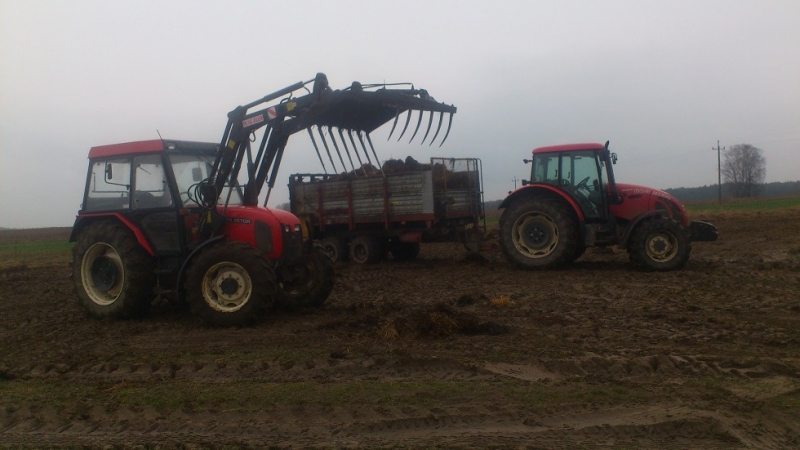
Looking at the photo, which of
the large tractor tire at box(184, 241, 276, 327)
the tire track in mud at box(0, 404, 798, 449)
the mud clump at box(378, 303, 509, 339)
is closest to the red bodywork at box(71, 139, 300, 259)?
the large tractor tire at box(184, 241, 276, 327)

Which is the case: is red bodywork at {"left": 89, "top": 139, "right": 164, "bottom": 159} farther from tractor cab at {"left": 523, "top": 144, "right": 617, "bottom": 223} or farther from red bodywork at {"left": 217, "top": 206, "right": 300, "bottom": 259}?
tractor cab at {"left": 523, "top": 144, "right": 617, "bottom": 223}

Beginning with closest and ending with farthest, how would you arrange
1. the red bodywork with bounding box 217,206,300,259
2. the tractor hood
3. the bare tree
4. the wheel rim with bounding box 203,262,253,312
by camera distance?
1. the wheel rim with bounding box 203,262,253,312
2. the red bodywork with bounding box 217,206,300,259
3. the tractor hood
4. the bare tree

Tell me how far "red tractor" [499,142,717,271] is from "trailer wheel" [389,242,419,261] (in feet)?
10.7

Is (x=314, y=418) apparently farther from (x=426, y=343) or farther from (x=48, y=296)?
(x=48, y=296)

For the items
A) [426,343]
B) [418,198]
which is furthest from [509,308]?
[418,198]

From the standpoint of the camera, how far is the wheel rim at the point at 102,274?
27.4ft

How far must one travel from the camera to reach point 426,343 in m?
6.35

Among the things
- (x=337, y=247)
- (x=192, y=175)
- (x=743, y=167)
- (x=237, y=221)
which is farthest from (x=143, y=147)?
(x=743, y=167)

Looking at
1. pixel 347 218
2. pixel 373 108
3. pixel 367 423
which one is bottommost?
pixel 367 423

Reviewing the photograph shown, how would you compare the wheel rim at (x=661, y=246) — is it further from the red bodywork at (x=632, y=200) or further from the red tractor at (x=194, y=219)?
the red tractor at (x=194, y=219)

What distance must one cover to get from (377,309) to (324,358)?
8.02ft

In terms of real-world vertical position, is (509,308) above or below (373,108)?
below

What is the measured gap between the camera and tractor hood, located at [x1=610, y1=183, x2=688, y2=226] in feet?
38.4

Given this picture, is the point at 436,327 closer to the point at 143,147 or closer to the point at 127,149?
the point at 143,147
